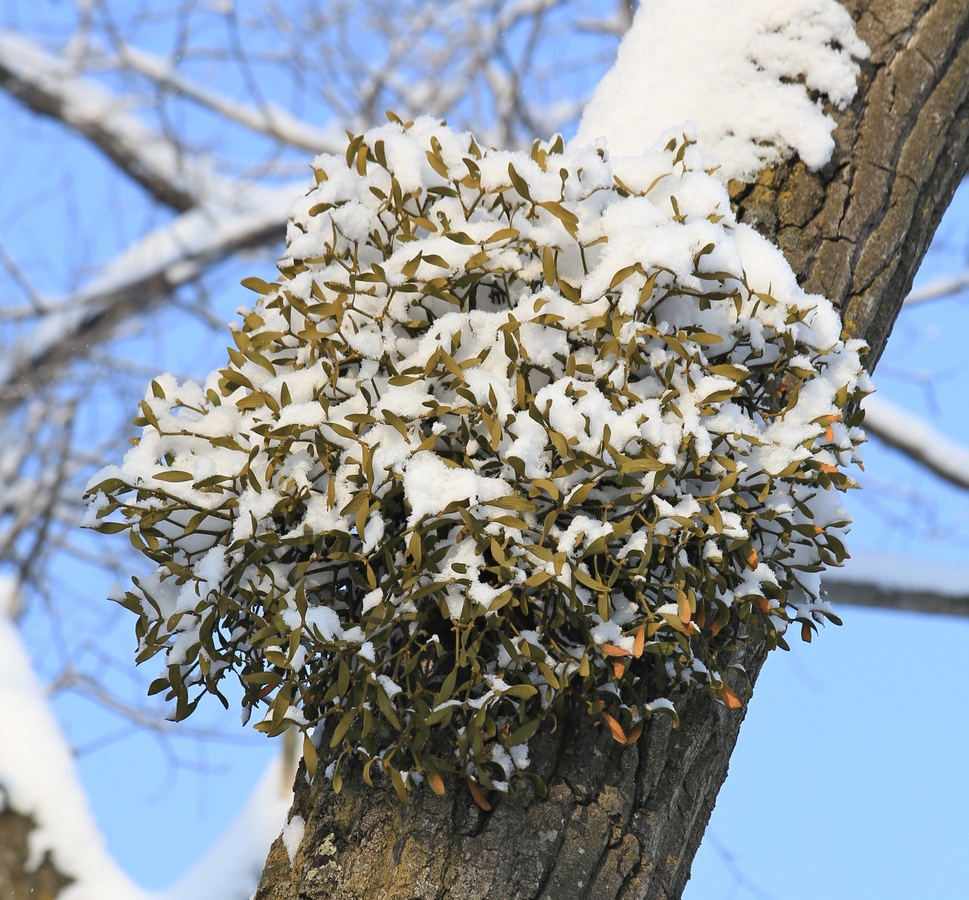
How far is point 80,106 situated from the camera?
21.1 ft

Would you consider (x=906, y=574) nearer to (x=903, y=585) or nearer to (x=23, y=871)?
(x=903, y=585)

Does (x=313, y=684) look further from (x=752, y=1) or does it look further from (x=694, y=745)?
(x=752, y=1)

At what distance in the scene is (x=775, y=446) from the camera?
1.17 metres

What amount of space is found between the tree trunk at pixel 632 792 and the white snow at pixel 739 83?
1.7 inches

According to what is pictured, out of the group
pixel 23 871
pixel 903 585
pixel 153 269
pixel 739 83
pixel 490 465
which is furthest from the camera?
pixel 153 269

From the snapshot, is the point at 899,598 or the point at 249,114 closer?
the point at 899,598

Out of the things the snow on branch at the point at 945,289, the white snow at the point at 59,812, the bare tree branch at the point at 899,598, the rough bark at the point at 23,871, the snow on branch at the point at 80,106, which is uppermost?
the snow on branch at the point at 945,289

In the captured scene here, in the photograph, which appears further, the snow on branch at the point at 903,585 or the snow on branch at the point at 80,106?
the snow on branch at the point at 80,106

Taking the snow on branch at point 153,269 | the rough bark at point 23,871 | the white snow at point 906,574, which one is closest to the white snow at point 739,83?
Result: the rough bark at point 23,871

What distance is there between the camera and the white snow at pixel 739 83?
1504 millimetres

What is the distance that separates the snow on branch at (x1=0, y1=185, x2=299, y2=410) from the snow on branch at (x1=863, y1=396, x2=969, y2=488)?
383cm

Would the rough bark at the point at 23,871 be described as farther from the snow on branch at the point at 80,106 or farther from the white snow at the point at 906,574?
the snow on branch at the point at 80,106

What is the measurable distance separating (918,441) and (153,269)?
490cm

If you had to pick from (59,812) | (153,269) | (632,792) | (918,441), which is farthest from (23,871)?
(918,441)
